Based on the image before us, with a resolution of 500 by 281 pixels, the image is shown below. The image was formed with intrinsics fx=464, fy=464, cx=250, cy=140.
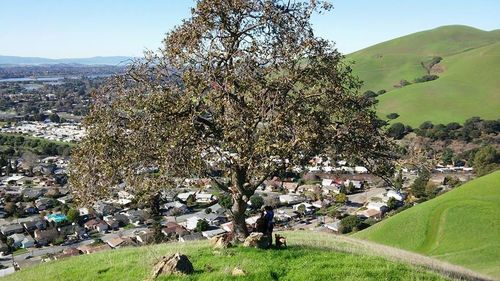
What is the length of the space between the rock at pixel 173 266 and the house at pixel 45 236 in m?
59.3

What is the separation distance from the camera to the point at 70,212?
7788 cm

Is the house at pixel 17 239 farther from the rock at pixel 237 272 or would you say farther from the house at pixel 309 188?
the rock at pixel 237 272

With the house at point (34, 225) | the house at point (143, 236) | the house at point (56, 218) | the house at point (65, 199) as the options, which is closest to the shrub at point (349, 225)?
the house at point (143, 236)

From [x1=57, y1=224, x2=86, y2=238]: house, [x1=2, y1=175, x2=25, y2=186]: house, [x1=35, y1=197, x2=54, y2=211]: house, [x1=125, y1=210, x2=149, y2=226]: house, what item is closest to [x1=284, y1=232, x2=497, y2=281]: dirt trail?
[x1=57, y1=224, x2=86, y2=238]: house

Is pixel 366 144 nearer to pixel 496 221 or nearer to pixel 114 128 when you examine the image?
pixel 114 128

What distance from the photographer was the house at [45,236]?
2616 inches

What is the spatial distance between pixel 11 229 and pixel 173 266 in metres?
67.4

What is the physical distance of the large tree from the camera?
1570cm

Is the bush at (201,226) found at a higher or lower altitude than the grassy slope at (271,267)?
lower

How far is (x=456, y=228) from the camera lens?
4675cm

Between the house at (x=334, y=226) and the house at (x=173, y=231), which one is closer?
the house at (x=173, y=231)

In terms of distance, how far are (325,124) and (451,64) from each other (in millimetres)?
184908

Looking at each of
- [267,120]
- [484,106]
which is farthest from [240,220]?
[484,106]

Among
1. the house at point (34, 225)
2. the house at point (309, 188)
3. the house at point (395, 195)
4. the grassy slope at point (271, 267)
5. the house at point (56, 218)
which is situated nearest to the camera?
the grassy slope at point (271, 267)
